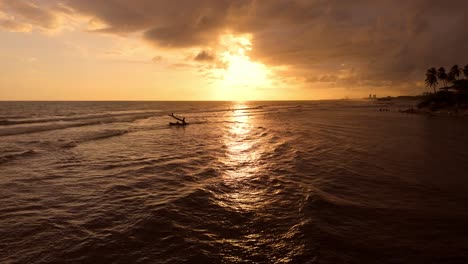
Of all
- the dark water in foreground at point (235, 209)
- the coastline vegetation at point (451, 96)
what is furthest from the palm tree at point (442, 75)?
the dark water in foreground at point (235, 209)

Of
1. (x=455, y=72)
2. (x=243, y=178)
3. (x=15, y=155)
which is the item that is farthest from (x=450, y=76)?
(x=15, y=155)

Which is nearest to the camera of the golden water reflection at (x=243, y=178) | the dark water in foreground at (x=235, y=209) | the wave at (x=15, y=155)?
the dark water in foreground at (x=235, y=209)

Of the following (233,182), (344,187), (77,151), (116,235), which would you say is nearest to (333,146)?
(344,187)

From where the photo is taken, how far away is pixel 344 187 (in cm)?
1295

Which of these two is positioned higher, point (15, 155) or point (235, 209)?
point (15, 155)

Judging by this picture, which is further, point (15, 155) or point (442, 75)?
point (442, 75)

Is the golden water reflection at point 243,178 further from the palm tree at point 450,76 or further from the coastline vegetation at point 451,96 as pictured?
the palm tree at point 450,76

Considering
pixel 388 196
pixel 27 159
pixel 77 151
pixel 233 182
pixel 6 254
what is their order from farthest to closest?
pixel 77 151 < pixel 27 159 < pixel 233 182 < pixel 388 196 < pixel 6 254

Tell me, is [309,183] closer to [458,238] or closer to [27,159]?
[458,238]

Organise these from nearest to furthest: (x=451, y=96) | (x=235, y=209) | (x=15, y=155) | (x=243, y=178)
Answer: (x=235, y=209)
(x=243, y=178)
(x=15, y=155)
(x=451, y=96)

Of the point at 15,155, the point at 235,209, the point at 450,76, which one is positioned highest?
the point at 450,76

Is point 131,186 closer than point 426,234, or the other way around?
point 426,234

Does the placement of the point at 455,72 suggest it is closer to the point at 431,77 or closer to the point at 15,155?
the point at 431,77

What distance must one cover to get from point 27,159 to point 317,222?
71.0 ft
